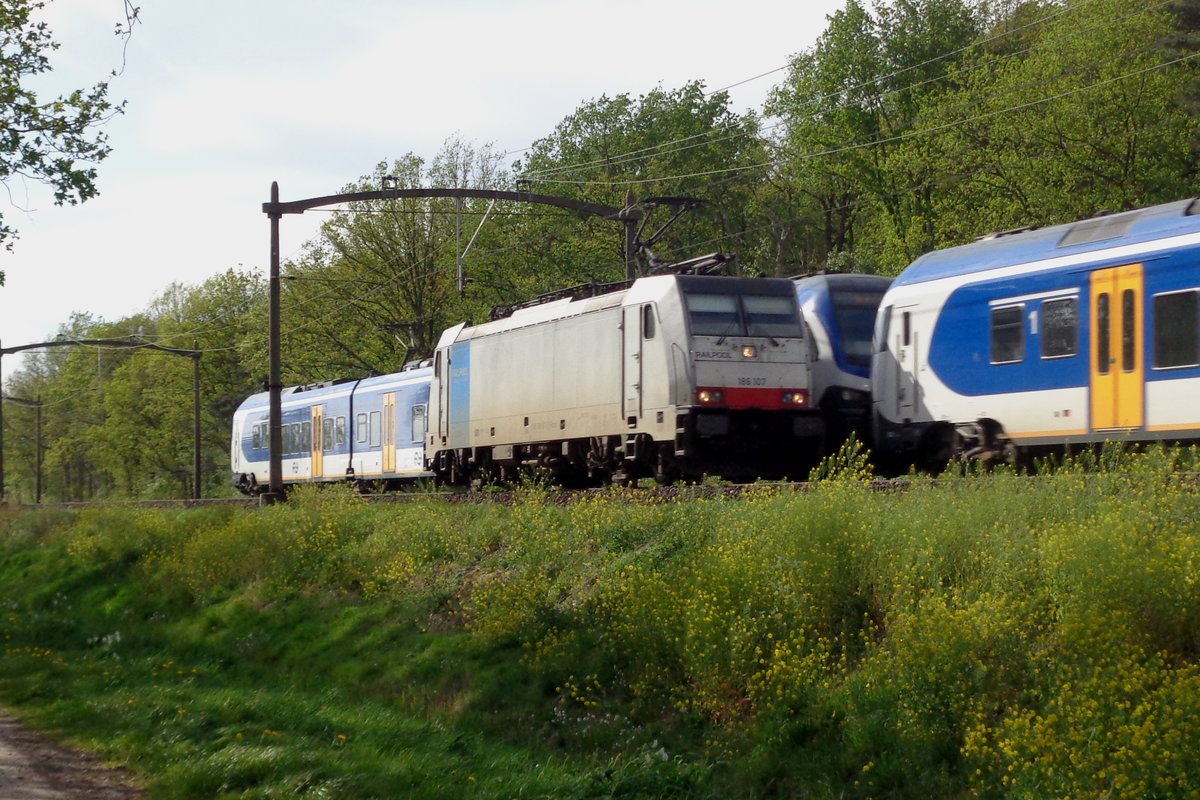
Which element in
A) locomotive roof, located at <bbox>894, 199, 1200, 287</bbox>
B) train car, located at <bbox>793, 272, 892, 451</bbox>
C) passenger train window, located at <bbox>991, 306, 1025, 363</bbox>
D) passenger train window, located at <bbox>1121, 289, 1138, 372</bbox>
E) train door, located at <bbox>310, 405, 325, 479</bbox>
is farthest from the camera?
train door, located at <bbox>310, 405, 325, 479</bbox>

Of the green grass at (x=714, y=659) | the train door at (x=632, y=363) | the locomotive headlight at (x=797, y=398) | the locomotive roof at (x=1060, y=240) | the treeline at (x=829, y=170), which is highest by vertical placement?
the treeline at (x=829, y=170)

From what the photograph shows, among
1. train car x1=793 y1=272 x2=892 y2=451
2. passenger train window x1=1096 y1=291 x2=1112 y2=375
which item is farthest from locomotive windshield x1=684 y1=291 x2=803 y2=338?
passenger train window x1=1096 y1=291 x2=1112 y2=375

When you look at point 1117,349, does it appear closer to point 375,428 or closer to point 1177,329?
point 1177,329

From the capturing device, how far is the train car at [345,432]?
114 feet

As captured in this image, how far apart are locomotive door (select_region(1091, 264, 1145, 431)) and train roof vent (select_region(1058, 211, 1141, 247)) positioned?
1.84ft

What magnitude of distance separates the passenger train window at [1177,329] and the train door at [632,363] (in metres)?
7.46

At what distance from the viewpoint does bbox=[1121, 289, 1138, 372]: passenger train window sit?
15.9 meters

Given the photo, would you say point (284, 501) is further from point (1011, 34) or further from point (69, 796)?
point (1011, 34)

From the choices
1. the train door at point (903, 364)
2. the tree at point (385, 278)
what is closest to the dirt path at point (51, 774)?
the train door at point (903, 364)

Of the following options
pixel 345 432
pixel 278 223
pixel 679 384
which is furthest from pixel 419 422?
pixel 679 384

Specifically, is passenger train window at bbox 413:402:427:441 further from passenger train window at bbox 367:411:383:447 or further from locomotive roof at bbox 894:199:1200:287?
locomotive roof at bbox 894:199:1200:287

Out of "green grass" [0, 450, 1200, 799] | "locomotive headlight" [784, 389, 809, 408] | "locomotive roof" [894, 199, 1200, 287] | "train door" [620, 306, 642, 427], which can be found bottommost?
"green grass" [0, 450, 1200, 799]

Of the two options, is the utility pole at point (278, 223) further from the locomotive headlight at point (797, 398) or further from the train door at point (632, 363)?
the locomotive headlight at point (797, 398)

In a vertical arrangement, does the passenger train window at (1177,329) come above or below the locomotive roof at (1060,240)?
below
